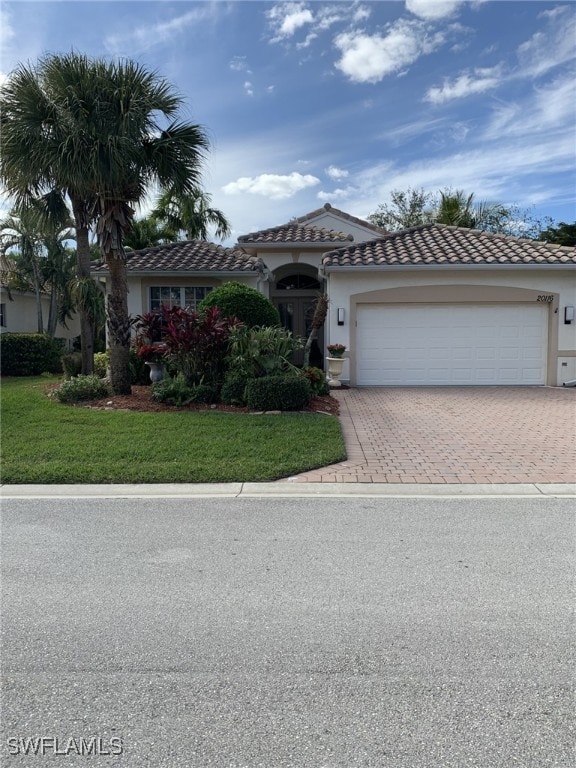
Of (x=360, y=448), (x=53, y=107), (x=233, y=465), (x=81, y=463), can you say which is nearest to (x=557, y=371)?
(x=360, y=448)

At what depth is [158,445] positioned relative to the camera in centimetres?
803

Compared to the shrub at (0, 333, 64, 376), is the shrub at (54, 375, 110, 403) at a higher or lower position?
lower

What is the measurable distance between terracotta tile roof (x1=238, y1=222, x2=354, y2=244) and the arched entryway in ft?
3.95

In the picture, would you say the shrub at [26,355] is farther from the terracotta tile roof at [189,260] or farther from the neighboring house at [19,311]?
the neighboring house at [19,311]

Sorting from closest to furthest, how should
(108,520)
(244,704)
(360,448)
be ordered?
1. (244,704)
2. (108,520)
3. (360,448)

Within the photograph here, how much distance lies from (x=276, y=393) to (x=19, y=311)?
19.3 m

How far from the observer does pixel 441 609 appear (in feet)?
11.6

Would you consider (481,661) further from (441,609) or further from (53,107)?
(53,107)

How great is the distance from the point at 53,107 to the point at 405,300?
931 centimetres

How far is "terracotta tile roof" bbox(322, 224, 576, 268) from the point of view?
46.0ft

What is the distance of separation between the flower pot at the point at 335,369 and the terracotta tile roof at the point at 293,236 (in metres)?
5.60

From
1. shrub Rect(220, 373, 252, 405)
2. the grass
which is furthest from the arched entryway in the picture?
the grass

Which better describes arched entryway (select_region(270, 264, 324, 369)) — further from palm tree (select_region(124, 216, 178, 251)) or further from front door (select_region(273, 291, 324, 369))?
palm tree (select_region(124, 216, 178, 251))

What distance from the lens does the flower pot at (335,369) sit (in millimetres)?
14289
